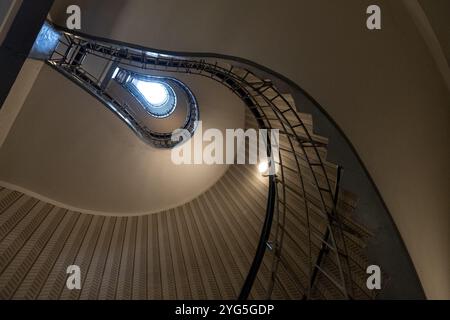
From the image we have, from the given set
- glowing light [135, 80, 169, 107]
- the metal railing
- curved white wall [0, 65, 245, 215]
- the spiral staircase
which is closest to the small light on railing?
the spiral staircase

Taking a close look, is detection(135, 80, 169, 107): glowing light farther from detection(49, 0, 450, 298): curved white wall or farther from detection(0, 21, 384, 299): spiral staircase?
detection(49, 0, 450, 298): curved white wall

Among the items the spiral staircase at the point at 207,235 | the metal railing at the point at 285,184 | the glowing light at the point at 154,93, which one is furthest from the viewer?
the glowing light at the point at 154,93

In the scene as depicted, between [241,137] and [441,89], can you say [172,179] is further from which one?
[441,89]

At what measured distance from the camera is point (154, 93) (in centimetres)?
1032

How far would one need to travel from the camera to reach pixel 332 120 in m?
4.00

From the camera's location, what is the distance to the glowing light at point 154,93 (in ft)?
32.3

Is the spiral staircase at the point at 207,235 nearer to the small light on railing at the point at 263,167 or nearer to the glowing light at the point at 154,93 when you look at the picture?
the small light on railing at the point at 263,167

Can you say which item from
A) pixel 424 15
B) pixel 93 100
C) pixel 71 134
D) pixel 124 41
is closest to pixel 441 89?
pixel 424 15

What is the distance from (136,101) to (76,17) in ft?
19.3

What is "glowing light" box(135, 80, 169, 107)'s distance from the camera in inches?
388

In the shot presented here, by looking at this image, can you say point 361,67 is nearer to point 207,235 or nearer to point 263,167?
point 263,167

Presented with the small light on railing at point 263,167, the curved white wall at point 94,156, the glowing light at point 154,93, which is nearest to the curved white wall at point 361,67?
the curved white wall at point 94,156

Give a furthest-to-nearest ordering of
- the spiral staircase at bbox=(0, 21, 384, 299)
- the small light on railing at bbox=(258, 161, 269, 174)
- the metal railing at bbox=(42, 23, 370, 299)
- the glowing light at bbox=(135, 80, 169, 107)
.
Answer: the glowing light at bbox=(135, 80, 169, 107)
the small light on railing at bbox=(258, 161, 269, 174)
the spiral staircase at bbox=(0, 21, 384, 299)
the metal railing at bbox=(42, 23, 370, 299)
